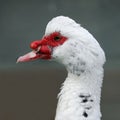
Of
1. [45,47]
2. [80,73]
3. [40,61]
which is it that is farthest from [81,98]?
[40,61]

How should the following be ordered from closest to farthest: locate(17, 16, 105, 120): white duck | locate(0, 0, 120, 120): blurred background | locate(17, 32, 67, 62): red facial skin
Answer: locate(17, 16, 105, 120): white duck → locate(17, 32, 67, 62): red facial skin → locate(0, 0, 120, 120): blurred background

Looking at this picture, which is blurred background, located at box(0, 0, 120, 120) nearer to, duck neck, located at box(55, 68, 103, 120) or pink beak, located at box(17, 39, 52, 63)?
pink beak, located at box(17, 39, 52, 63)

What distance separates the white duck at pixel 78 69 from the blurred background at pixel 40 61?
295 centimetres

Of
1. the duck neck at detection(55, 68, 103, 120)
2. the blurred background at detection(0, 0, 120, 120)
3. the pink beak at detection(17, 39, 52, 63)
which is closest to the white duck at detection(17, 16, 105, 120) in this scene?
the duck neck at detection(55, 68, 103, 120)

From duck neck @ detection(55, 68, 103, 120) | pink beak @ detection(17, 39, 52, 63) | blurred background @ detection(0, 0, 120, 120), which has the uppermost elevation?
blurred background @ detection(0, 0, 120, 120)

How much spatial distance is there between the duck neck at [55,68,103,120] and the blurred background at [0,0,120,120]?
297cm

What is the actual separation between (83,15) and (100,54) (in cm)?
314

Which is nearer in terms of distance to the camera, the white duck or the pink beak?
the white duck

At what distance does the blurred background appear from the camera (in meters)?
7.28

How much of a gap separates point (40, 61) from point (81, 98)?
337 cm

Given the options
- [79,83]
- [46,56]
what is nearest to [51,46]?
[46,56]

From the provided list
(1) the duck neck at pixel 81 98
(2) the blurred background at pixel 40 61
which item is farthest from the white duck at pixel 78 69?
(2) the blurred background at pixel 40 61

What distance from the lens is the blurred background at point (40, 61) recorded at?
23.9 ft

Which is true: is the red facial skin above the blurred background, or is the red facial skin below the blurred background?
below
